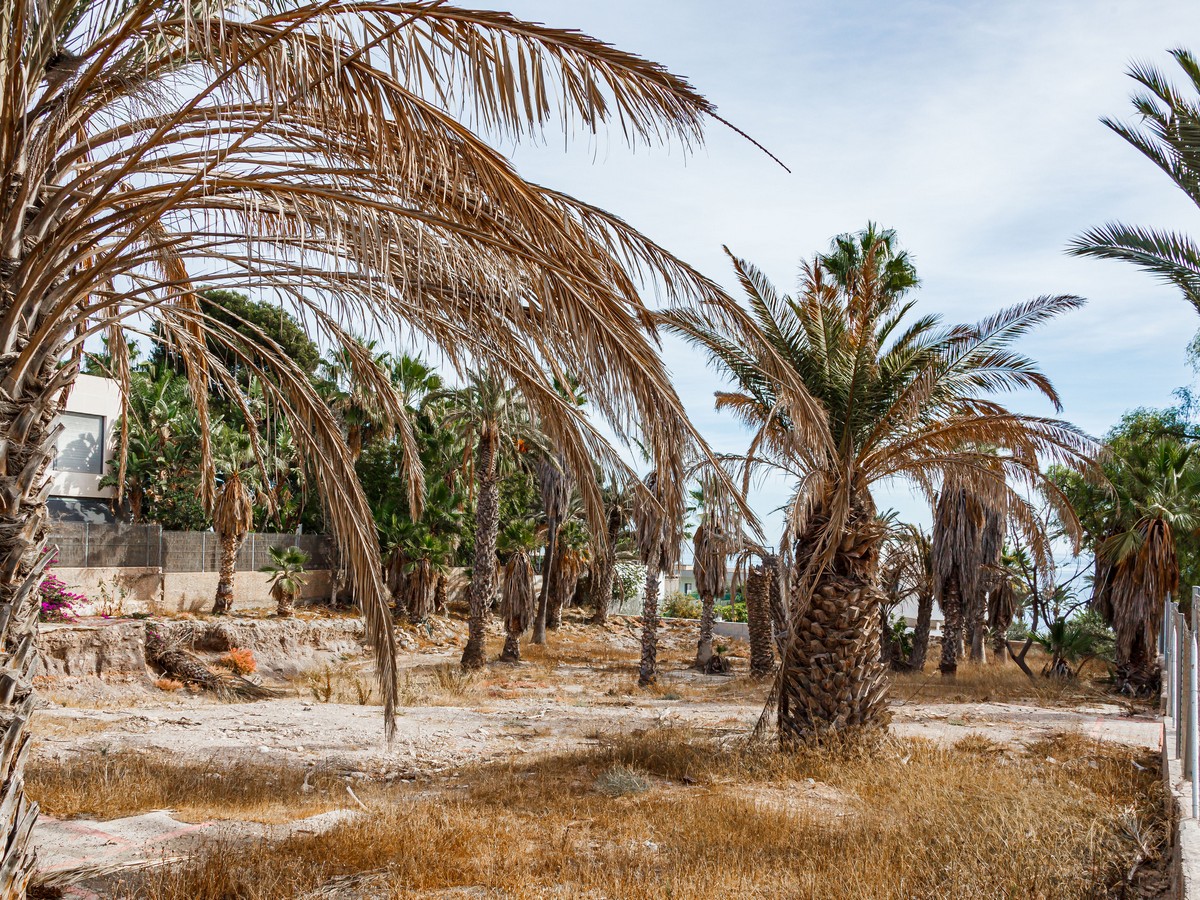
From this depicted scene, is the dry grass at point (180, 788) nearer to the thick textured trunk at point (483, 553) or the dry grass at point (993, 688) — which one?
the dry grass at point (993, 688)

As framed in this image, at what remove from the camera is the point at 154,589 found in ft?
92.6

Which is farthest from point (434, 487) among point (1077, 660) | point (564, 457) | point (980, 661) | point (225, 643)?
point (564, 457)

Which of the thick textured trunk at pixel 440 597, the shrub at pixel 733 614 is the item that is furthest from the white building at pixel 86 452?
the shrub at pixel 733 614

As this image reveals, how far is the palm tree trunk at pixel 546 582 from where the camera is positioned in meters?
33.5

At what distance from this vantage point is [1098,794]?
910cm

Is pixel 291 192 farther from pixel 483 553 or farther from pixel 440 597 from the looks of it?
pixel 440 597

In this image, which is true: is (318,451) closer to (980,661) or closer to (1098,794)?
(1098,794)

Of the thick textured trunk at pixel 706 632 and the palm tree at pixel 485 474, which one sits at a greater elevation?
the palm tree at pixel 485 474

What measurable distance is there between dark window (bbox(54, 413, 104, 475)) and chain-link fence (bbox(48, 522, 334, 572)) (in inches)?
207

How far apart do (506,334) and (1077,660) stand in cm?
2924

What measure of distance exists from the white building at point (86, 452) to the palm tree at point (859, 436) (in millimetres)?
27460

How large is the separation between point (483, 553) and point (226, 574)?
28.2 ft

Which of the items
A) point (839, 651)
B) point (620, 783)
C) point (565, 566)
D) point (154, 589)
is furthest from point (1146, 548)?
point (154, 589)

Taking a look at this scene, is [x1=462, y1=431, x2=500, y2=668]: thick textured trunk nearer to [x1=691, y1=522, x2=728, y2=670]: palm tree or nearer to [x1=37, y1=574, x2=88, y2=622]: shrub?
[x1=691, y1=522, x2=728, y2=670]: palm tree
